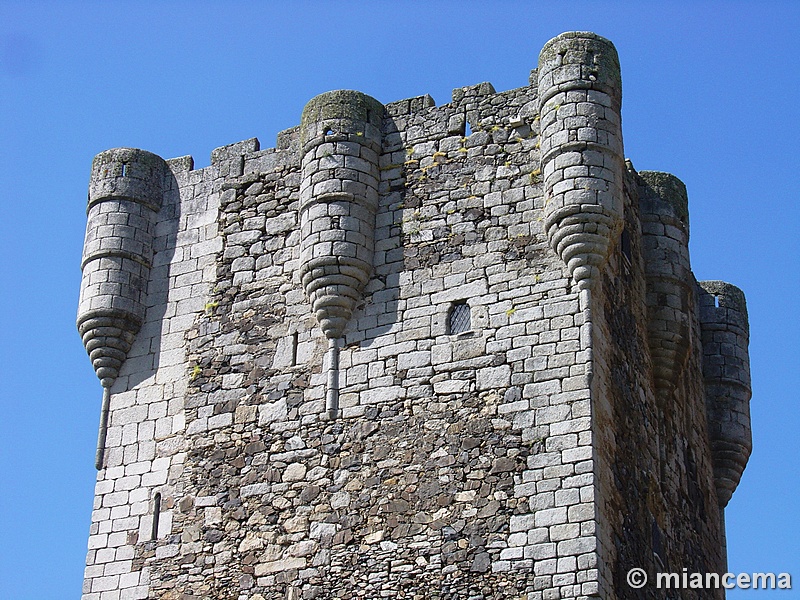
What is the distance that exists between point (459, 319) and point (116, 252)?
4125 mm

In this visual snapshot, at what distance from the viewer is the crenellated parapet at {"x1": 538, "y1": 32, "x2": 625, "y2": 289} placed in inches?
640

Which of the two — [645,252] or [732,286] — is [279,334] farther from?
[732,286]

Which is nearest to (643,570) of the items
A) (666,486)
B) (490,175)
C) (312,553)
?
(666,486)

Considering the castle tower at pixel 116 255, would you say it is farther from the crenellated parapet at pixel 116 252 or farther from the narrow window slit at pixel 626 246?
the narrow window slit at pixel 626 246

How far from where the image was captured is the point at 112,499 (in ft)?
57.2

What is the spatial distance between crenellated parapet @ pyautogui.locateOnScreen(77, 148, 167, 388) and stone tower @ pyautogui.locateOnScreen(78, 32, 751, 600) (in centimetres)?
3

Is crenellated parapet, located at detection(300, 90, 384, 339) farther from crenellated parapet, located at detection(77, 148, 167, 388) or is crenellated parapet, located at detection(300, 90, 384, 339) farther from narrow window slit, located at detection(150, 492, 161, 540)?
narrow window slit, located at detection(150, 492, 161, 540)

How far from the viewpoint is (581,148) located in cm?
1656

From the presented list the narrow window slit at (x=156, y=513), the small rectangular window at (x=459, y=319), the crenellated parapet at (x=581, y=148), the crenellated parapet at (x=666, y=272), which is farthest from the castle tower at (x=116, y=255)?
the crenellated parapet at (x=666, y=272)

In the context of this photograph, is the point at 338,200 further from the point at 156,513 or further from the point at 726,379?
the point at 726,379
